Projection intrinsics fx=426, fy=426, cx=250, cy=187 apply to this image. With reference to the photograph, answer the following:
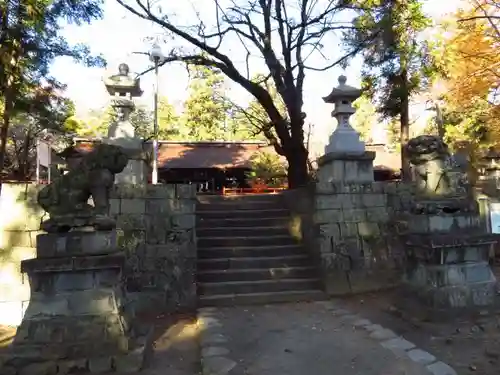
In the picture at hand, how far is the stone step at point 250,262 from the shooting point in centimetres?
644

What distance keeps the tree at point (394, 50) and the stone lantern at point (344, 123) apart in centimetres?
352

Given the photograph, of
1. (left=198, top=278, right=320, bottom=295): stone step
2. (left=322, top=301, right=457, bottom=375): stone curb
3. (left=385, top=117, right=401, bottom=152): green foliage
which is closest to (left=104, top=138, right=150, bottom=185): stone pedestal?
(left=198, top=278, right=320, bottom=295): stone step

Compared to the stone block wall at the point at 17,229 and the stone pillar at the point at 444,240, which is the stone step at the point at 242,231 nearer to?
the stone block wall at the point at 17,229

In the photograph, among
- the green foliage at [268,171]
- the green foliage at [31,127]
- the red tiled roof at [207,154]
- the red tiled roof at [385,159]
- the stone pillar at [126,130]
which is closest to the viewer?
the stone pillar at [126,130]

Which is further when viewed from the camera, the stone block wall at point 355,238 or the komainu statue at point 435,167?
the stone block wall at point 355,238

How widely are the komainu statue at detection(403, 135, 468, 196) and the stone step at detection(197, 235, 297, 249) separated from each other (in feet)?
9.05

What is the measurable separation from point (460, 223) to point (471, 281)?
655 millimetres

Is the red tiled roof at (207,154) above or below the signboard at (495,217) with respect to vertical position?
above

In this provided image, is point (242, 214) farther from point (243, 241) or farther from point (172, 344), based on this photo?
point (172, 344)

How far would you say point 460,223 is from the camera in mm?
4859

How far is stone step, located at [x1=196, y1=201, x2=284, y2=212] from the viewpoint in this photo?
810 centimetres

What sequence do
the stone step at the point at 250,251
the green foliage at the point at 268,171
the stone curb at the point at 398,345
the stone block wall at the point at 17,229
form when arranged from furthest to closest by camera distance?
the green foliage at the point at 268,171 < the stone step at the point at 250,251 < the stone block wall at the point at 17,229 < the stone curb at the point at 398,345

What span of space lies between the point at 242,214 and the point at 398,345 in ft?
14.2

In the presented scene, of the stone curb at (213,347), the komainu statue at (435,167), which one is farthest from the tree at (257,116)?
the stone curb at (213,347)
